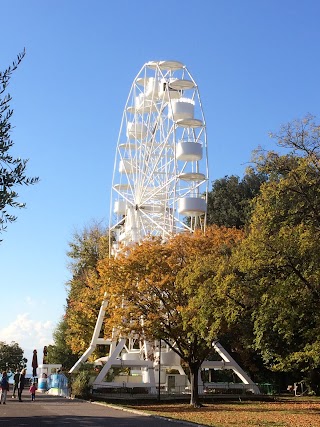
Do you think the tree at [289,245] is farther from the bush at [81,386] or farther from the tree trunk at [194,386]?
the bush at [81,386]

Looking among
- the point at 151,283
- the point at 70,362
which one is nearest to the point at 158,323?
the point at 151,283

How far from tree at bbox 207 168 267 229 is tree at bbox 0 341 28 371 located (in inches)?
1693

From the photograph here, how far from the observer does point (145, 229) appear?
172 ft

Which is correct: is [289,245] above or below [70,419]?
above

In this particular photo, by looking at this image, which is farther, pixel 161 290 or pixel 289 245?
pixel 161 290

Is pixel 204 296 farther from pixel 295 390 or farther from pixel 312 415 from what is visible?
pixel 295 390

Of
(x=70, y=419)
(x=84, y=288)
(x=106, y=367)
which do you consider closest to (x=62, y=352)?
(x=84, y=288)

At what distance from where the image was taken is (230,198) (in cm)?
6975

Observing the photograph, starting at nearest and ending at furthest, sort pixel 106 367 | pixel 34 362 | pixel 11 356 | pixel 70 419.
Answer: pixel 70 419, pixel 106 367, pixel 34 362, pixel 11 356

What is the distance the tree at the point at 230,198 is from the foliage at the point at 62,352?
19.1m

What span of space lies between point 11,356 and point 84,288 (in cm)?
4750

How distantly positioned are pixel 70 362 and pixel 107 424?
49092 millimetres

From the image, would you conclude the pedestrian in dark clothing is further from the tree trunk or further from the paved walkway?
the paved walkway

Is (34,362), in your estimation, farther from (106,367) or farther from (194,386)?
(194,386)
